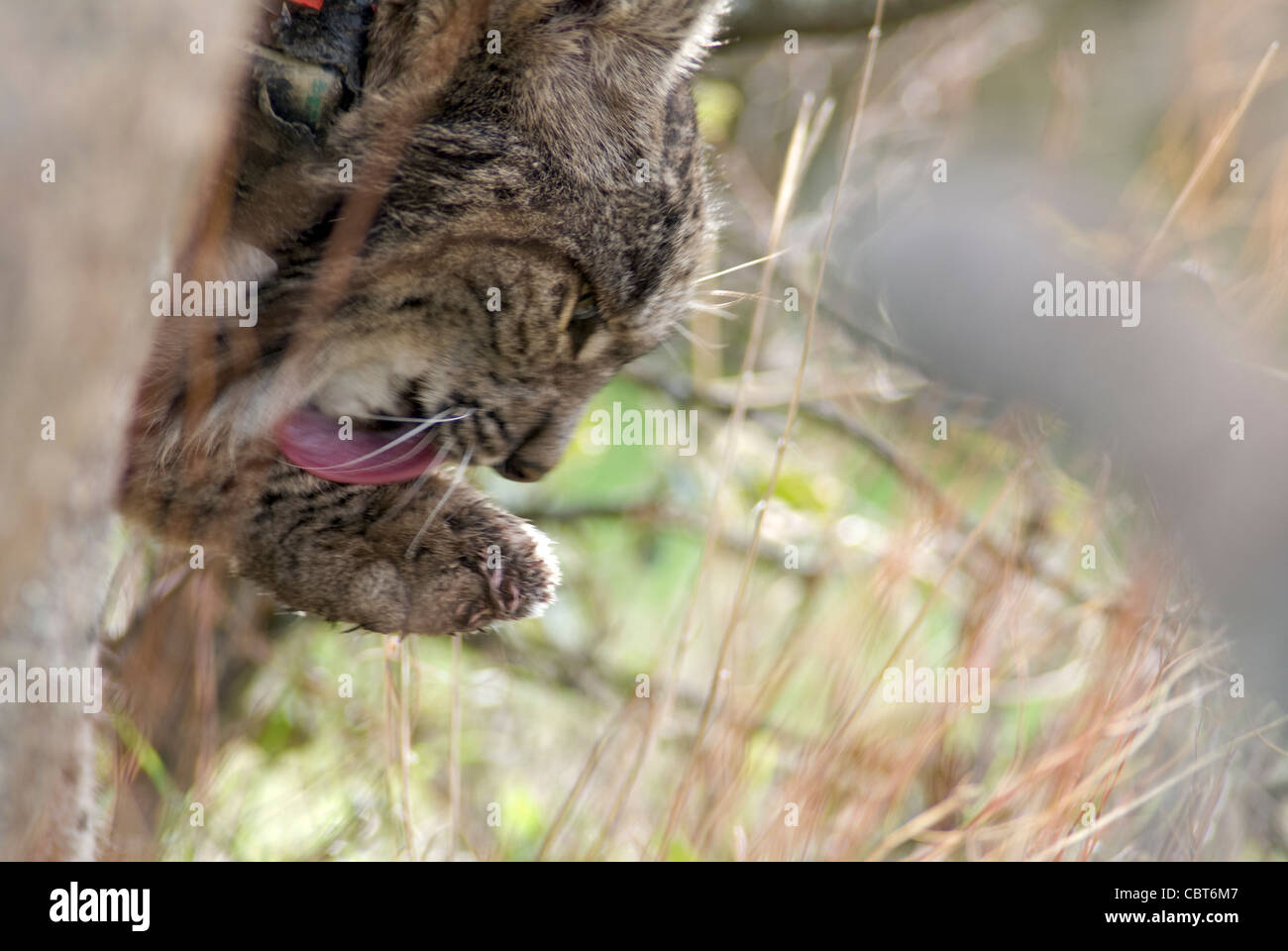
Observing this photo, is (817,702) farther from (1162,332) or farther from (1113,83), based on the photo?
(1113,83)

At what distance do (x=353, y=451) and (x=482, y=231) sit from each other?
1.48ft

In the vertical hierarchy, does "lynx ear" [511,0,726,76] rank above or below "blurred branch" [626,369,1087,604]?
above

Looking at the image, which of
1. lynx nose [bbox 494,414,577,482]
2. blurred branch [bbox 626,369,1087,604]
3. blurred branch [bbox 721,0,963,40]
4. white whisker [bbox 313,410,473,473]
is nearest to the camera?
white whisker [bbox 313,410,473,473]

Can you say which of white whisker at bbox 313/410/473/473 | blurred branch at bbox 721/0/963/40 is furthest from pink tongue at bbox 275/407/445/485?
blurred branch at bbox 721/0/963/40

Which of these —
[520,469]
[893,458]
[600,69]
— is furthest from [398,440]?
[893,458]

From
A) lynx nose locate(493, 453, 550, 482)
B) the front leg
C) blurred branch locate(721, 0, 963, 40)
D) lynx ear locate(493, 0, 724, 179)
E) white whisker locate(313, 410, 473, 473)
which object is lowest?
the front leg

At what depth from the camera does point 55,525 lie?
90 cm

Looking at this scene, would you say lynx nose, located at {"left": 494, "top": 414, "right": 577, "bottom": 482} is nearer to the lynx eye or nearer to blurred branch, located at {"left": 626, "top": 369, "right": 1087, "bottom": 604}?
the lynx eye

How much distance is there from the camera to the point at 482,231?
64.8 inches

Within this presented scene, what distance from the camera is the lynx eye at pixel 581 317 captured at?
179 cm

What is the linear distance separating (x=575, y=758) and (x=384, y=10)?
2063 mm

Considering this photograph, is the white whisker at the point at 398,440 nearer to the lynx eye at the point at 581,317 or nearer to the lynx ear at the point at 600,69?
the lynx eye at the point at 581,317

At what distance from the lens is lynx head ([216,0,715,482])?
5.10ft
